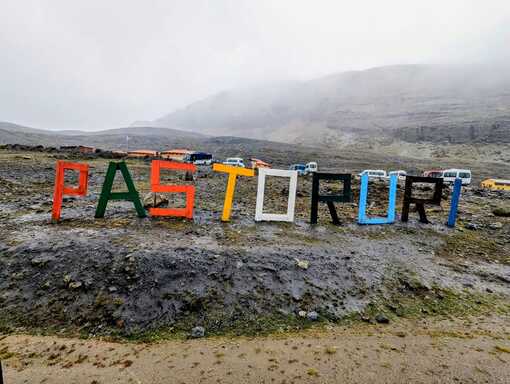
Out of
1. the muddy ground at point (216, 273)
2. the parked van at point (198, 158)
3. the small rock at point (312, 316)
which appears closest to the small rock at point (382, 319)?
the muddy ground at point (216, 273)

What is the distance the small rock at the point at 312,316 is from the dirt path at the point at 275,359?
24cm

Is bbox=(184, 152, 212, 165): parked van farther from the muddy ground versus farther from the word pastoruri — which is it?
the word pastoruri

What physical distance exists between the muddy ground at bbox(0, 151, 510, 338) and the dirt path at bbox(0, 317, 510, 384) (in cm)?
28

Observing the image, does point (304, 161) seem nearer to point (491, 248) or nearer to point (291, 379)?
point (491, 248)

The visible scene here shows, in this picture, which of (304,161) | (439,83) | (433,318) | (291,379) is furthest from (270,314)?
(439,83)

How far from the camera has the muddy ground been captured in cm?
Answer: 362

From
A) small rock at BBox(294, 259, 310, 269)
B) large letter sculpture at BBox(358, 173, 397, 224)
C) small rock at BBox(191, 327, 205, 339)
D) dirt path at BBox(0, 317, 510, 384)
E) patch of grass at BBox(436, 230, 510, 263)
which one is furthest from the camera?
large letter sculpture at BBox(358, 173, 397, 224)

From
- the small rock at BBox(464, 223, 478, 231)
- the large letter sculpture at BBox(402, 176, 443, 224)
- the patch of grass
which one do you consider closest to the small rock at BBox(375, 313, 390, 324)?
the patch of grass

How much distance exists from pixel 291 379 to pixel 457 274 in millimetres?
4332

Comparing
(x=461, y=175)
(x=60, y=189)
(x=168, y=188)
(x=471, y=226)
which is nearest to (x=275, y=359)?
(x=168, y=188)

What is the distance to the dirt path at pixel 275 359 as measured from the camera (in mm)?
2764

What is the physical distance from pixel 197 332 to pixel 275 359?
1021mm

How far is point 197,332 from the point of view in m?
3.39

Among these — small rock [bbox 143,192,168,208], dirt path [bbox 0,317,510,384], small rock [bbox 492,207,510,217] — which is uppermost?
small rock [bbox 143,192,168,208]
